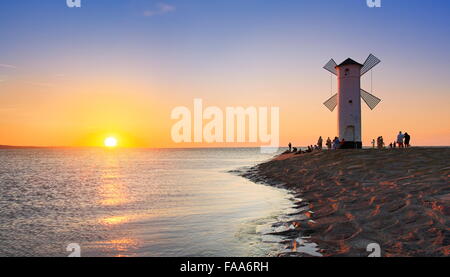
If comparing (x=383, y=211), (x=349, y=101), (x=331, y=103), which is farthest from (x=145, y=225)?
(x=331, y=103)

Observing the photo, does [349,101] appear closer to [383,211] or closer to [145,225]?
[383,211]

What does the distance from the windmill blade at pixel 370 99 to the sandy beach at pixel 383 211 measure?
23.9 metres

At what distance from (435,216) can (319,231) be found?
3.11 meters

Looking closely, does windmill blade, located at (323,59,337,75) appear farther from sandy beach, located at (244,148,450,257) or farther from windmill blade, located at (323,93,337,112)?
sandy beach, located at (244,148,450,257)

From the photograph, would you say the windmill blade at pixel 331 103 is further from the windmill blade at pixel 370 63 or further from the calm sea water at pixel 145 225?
the calm sea water at pixel 145 225

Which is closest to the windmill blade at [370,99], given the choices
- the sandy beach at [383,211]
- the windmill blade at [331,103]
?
the windmill blade at [331,103]

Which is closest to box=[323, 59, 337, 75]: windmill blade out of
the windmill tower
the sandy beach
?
the windmill tower

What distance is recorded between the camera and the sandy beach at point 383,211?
26.0 ft

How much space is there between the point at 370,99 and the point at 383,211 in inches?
1434

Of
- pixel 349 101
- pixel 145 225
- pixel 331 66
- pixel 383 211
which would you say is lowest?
pixel 145 225

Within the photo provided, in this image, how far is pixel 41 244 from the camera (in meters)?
10.8

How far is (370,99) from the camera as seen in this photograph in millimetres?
43531
